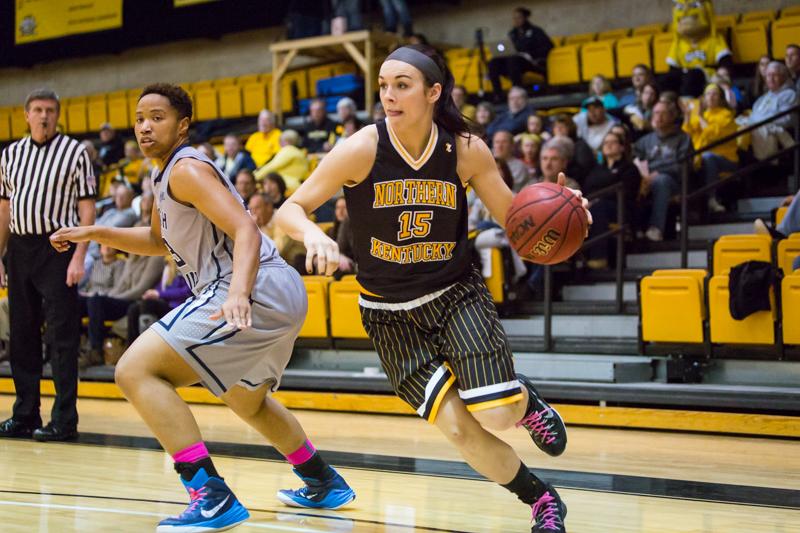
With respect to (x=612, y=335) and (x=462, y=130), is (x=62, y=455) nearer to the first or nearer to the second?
(x=462, y=130)

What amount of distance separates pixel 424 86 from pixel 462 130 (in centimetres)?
23

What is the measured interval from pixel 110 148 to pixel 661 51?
748 cm

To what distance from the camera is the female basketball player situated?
10.6 ft

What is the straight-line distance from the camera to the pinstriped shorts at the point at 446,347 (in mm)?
3096

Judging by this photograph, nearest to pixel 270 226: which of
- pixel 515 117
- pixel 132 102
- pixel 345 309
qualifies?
pixel 345 309

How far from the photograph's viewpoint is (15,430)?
5641mm

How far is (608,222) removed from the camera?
7770mm

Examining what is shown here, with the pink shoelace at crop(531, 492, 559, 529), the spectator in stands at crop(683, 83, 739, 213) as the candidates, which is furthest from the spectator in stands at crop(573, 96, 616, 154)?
the pink shoelace at crop(531, 492, 559, 529)

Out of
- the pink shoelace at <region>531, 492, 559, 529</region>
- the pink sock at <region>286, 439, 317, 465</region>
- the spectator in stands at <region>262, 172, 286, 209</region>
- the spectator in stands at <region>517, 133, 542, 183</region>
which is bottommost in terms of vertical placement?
the pink shoelace at <region>531, 492, 559, 529</region>

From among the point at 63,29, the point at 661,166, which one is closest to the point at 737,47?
the point at 661,166

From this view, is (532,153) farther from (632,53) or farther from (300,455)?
(300,455)

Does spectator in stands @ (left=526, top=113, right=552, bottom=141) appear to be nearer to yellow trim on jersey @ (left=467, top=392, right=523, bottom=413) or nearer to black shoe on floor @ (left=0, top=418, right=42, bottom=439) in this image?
black shoe on floor @ (left=0, top=418, right=42, bottom=439)

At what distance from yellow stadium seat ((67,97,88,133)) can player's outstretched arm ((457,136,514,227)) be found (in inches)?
545

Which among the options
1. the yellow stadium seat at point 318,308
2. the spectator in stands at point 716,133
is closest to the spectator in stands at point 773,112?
the spectator in stands at point 716,133
